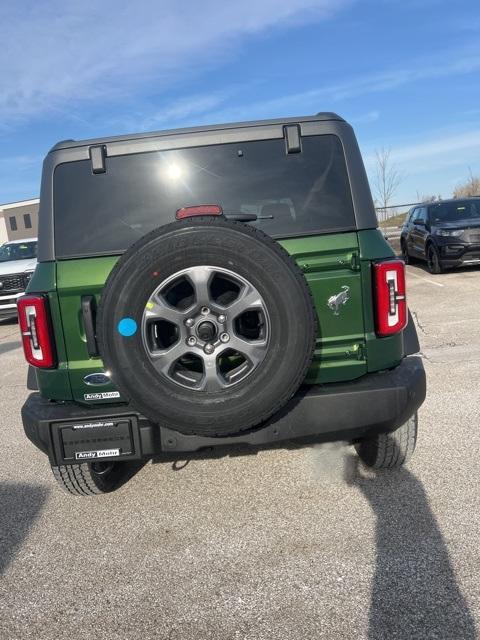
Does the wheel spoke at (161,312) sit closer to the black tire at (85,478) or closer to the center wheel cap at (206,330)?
the center wheel cap at (206,330)

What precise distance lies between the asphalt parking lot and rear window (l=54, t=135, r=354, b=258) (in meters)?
1.54

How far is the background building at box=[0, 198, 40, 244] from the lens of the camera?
2344 inches

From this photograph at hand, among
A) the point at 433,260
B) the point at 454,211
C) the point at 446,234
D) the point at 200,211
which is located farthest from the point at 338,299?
the point at 454,211

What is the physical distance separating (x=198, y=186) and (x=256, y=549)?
1.85 meters

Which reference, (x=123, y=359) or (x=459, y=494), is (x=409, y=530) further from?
(x=123, y=359)

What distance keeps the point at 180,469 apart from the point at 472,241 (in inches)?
382

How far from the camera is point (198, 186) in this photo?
288 centimetres

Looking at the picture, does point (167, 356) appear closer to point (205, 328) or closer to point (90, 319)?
point (205, 328)

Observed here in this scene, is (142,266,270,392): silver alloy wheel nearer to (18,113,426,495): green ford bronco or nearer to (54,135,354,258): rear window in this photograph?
(18,113,426,495): green ford bronco

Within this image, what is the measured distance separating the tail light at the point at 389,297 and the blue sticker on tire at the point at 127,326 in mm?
1206

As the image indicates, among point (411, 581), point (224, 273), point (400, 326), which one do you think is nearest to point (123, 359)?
point (224, 273)

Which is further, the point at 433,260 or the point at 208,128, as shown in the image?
the point at 433,260

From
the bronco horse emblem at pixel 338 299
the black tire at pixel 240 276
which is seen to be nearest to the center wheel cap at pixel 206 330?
the black tire at pixel 240 276

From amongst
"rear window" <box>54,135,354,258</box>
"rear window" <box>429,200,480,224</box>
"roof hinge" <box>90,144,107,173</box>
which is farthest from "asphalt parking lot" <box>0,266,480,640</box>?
"rear window" <box>429,200,480,224</box>
